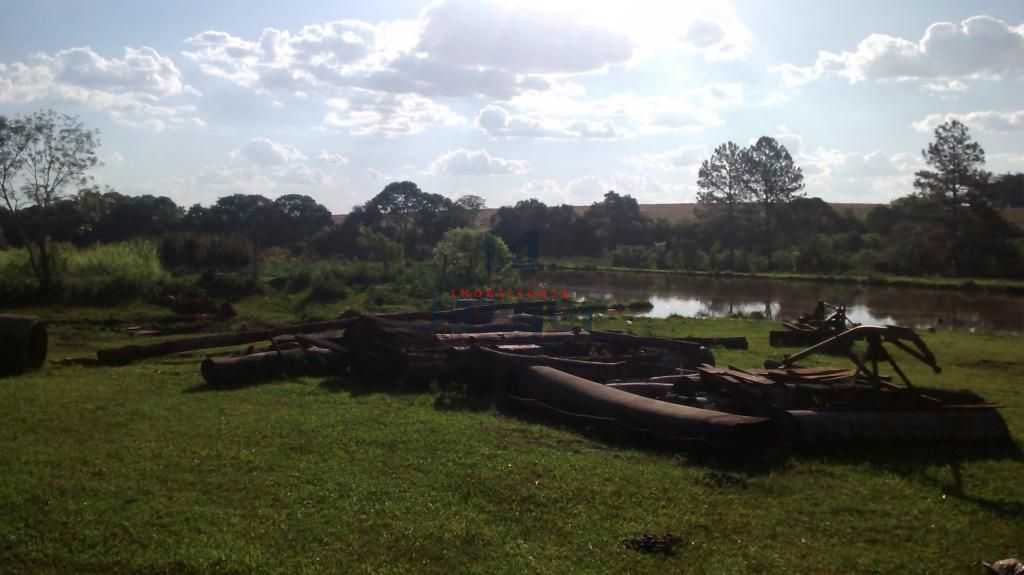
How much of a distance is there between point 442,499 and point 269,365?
295 inches

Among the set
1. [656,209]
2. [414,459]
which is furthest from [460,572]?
[656,209]

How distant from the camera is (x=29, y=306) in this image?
2550 centimetres

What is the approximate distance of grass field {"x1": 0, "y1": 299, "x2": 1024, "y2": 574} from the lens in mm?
5449

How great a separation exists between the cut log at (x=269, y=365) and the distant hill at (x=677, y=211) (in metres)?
77.2

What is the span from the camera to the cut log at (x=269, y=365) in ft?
40.9

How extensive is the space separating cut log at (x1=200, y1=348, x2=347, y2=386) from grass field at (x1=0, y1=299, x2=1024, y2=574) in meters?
2.14

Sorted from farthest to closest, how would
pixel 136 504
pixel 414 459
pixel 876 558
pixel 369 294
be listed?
1. pixel 369 294
2. pixel 414 459
3. pixel 136 504
4. pixel 876 558

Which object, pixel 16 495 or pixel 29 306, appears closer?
pixel 16 495

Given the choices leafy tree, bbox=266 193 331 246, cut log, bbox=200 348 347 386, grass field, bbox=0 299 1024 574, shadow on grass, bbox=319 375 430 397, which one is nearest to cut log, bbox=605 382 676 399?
grass field, bbox=0 299 1024 574

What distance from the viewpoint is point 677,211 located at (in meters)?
135

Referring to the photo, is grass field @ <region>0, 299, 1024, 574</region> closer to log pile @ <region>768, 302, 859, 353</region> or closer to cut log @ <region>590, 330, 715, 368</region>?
cut log @ <region>590, 330, 715, 368</region>

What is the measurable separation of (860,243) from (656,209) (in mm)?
72976

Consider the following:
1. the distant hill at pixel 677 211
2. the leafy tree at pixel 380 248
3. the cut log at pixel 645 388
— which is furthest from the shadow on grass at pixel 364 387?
the distant hill at pixel 677 211

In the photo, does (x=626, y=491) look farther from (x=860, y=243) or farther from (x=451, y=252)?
(x=860, y=243)
